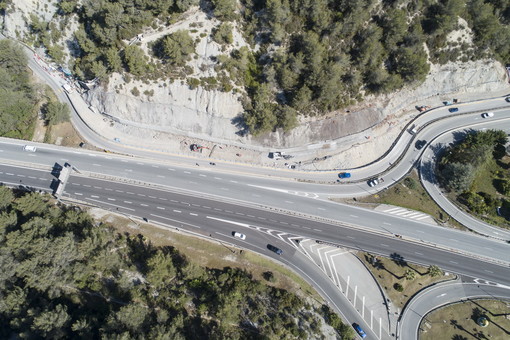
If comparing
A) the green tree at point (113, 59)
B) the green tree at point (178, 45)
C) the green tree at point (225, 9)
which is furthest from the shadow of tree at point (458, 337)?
the green tree at point (113, 59)

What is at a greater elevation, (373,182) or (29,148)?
(373,182)

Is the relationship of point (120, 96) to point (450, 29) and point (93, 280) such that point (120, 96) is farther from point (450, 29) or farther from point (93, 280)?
point (450, 29)

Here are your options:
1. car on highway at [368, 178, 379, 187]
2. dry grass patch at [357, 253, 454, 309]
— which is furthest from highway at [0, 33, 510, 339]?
dry grass patch at [357, 253, 454, 309]

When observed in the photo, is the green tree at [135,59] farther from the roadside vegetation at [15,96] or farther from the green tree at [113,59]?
the roadside vegetation at [15,96]

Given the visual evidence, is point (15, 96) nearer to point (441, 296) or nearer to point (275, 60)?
point (275, 60)

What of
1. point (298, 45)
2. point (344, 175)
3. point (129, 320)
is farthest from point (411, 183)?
point (129, 320)
